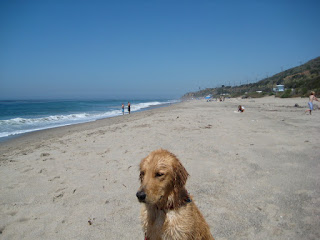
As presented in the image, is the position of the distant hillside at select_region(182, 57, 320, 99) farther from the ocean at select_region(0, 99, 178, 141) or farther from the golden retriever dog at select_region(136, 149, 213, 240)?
the golden retriever dog at select_region(136, 149, 213, 240)

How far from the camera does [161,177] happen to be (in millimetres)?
2275

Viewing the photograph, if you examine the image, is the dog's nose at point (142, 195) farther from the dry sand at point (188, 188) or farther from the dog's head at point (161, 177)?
the dry sand at point (188, 188)

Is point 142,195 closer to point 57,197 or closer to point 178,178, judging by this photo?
point 178,178

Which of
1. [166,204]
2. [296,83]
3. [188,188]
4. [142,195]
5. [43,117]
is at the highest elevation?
[296,83]

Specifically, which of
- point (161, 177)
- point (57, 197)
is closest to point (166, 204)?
point (161, 177)

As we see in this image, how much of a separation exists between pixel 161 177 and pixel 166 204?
322mm

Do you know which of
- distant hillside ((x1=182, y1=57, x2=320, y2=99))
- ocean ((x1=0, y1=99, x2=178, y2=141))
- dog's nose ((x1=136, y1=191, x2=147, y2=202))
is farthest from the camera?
distant hillside ((x1=182, y1=57, x2=320, y2=99))

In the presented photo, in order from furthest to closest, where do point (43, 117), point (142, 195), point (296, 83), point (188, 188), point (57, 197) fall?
1. point (296, 83)
2. point (43, 117)
3. point (188, 188)
4. point (57, 197)
5. point (142, 195)

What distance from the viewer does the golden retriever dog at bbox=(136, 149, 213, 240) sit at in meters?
2.13

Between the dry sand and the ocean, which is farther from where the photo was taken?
the ocean

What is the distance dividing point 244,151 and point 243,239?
4235 millimetres

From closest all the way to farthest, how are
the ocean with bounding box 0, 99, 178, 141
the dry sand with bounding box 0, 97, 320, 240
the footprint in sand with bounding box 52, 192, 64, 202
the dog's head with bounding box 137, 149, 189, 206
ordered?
1. the dog's head with bounding box 137, 149, 189, 206
2. the dry sand with bounding box 0, 97, 320, 240
3. the footprint in sand with bounding box 52, 192, 64, 202
4. the ocean with bounding box 0, 99, 178, 141

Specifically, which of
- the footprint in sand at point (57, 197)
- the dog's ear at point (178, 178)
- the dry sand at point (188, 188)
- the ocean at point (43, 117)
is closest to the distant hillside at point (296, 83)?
the ocean at point (43, 117)

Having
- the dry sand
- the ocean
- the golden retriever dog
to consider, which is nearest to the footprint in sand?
the dry sand
